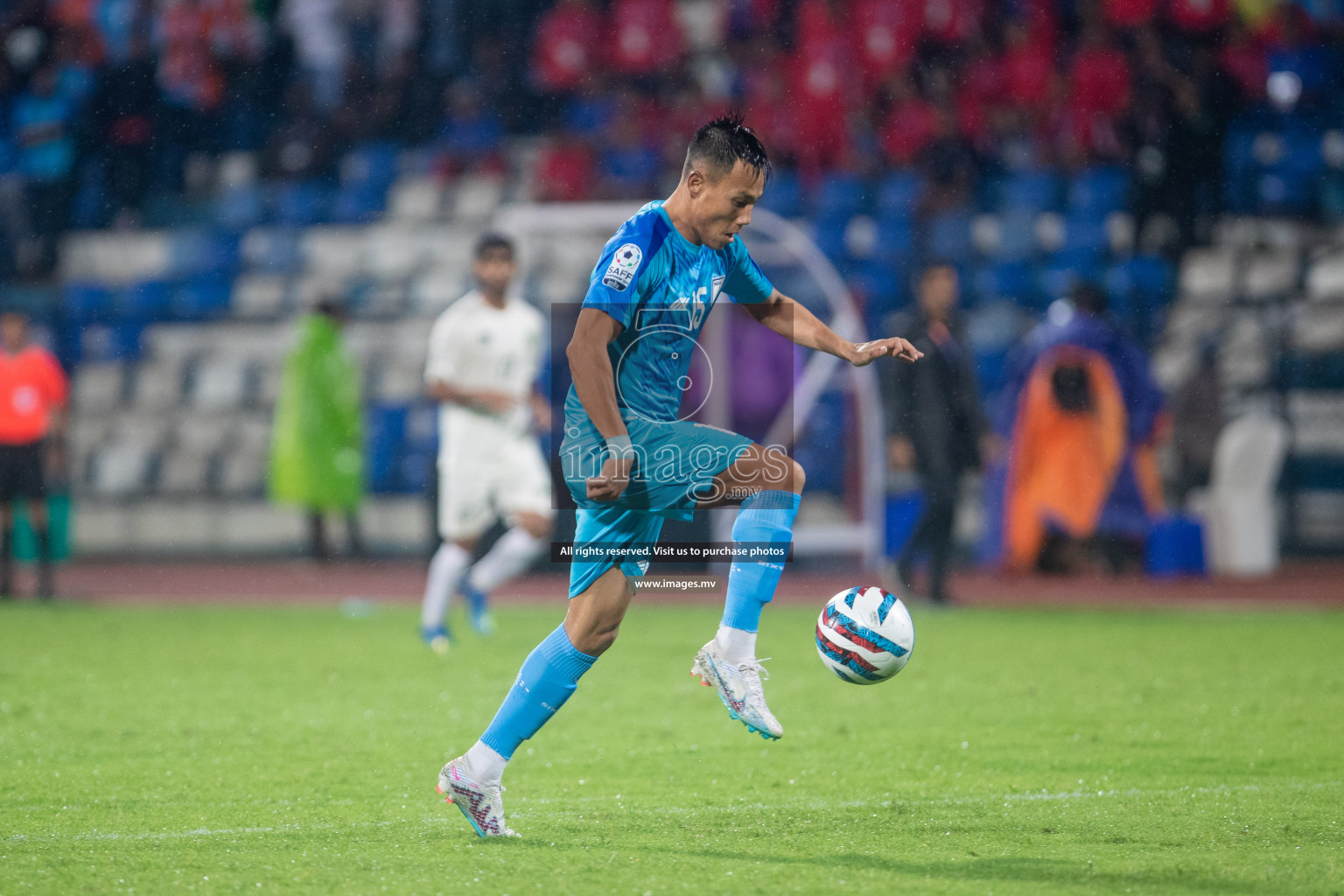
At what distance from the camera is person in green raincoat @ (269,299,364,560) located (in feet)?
50.0

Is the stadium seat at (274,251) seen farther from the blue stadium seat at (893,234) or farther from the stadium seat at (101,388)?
the blue stadium seat at (893,234)

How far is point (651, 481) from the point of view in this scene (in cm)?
480

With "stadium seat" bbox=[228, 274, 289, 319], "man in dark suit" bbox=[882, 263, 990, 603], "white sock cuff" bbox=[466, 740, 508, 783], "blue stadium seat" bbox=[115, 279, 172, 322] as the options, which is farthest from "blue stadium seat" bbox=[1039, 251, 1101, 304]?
"white sock cuff" bbox=[466, 740, 508, 783]

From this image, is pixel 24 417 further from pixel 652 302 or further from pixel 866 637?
pixel 866 637

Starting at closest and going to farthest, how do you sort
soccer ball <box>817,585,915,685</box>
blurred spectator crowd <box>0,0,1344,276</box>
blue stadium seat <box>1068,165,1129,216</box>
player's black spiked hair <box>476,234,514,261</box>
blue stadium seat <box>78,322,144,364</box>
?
soccer ball <box>817,585,915,685</box> < player's black spiked hair <box>476,234,514,261</box> < blurred spectator crowd <box>0,0,1344,276</box> < blue stadium seat <box>1068,165,1129,216</box> < blue stadium seat <box>78,322,144,364</box>

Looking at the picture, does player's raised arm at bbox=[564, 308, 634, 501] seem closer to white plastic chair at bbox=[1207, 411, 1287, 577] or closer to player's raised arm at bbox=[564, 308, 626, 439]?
player's raised arm at bbox=[564, 308, 626, 439]

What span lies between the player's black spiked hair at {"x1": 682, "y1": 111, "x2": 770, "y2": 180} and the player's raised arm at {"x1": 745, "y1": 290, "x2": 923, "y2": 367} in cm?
57

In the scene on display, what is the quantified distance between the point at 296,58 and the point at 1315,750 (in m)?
17.1

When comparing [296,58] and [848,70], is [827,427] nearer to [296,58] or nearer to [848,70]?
[848,70]

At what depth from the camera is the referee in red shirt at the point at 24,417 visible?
12477 millimetres

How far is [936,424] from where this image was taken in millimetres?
11656

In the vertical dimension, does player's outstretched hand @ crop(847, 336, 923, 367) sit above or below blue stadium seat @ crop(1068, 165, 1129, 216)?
below

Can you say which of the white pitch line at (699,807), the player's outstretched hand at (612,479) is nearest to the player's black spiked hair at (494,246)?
the white pitch line at (699,807)

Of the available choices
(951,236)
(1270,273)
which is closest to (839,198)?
(951,236)
